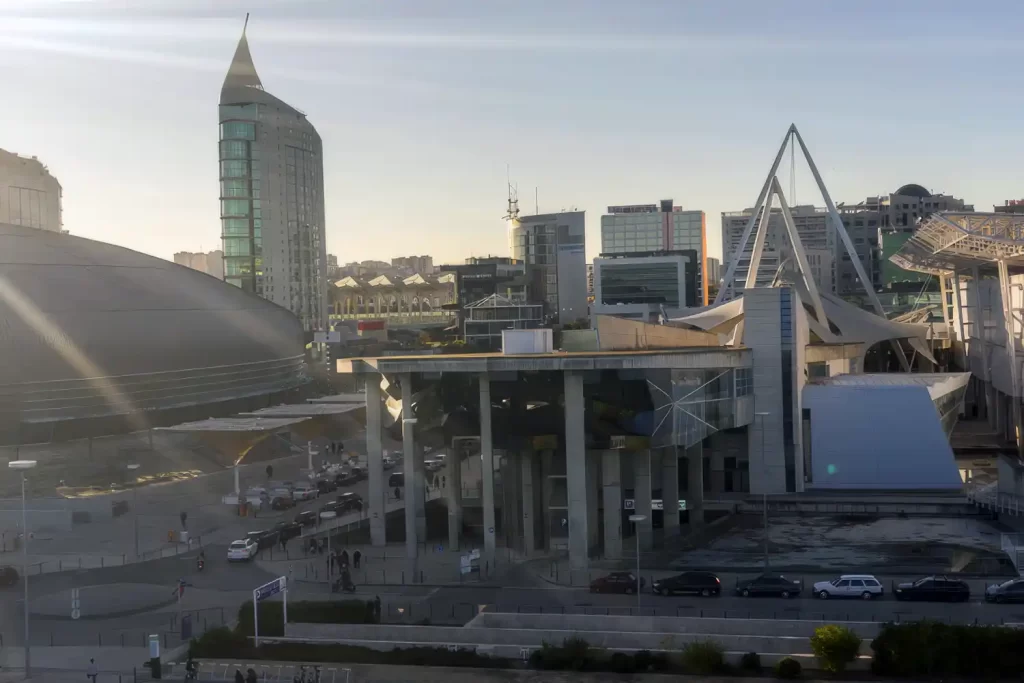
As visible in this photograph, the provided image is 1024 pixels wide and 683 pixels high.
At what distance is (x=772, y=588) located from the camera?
106ft

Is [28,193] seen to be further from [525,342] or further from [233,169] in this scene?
[525,342]

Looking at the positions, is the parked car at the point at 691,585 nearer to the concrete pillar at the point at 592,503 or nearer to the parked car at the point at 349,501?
the concrete pillar at the point at 592,503

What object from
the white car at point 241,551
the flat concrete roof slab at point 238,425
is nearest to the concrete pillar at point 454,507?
the white car at point 241,551

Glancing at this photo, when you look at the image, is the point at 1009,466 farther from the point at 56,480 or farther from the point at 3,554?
the point at 56,480

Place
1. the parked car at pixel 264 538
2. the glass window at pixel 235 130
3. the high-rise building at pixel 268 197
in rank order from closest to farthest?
the parked car at pixel 264 538 < the glass window at pixel 235 130 < the high-rise building at pixel 268 197

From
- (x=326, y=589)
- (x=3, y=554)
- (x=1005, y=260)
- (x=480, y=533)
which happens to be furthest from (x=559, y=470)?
(x=1005, y=260)

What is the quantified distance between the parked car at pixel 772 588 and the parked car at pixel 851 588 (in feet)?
2.09

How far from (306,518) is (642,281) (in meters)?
106

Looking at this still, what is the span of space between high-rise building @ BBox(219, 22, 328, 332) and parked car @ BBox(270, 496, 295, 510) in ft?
302

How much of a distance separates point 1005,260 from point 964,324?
29.5 meters

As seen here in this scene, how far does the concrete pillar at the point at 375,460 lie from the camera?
40.9 metres

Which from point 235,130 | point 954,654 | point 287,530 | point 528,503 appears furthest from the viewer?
point 235,130

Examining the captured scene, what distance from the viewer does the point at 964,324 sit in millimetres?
89750

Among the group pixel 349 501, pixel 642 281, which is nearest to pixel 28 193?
pixel 642 281
